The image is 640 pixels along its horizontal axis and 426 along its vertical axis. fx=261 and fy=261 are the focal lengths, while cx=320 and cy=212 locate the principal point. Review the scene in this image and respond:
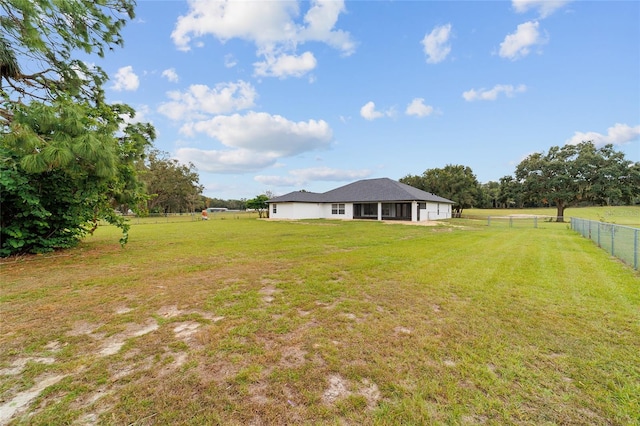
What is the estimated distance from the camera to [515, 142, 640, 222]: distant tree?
25578 mm

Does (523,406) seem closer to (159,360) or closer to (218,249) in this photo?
(159,360)

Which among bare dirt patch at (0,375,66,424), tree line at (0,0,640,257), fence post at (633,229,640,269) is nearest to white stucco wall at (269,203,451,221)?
tree line at (0,0,640,257)

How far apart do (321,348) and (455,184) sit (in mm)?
36940

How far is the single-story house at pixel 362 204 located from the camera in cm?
2692

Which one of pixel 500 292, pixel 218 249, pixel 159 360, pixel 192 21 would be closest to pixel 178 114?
pixel 192 21

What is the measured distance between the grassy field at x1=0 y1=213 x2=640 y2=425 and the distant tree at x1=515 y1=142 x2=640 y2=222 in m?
28.0

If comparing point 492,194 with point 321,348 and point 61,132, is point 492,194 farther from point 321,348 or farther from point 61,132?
point 61,132

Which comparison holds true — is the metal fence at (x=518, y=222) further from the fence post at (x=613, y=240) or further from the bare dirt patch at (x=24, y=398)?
the bare dirt patch at (x=24, y=398)

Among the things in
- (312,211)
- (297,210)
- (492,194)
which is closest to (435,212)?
(312,211)

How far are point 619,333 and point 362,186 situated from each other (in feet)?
93.7

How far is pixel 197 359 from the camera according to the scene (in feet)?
8.56

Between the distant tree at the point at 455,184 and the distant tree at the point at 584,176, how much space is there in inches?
278

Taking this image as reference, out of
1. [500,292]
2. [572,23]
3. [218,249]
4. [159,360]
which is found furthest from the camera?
[572,23]

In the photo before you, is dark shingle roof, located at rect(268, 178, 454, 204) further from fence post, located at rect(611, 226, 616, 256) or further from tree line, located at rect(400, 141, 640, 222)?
fence post, located at rect(611, 226, 616, 256)
